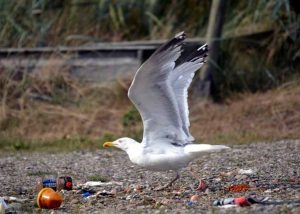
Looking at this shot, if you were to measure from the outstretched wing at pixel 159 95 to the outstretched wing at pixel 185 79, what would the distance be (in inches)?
3.7

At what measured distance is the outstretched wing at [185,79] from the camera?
8.94 metres

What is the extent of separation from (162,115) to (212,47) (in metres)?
6.16

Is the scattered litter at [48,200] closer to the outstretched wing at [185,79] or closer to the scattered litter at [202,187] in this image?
the scattered litter at [202,187]

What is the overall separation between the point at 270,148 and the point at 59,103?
426cm

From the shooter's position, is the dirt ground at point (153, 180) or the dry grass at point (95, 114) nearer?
A: the dirt ground at point (153, 180)

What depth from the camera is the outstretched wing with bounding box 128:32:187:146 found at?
27.5 ft

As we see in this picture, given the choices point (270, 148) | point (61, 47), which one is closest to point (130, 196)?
point (270, 148)

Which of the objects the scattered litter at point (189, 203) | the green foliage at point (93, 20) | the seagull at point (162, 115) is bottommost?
the scattered litter at point (189, 203)

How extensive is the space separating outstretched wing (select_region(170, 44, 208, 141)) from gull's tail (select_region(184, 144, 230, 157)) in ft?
1.13

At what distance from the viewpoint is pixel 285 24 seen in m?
15.4

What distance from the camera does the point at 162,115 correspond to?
8.73 m

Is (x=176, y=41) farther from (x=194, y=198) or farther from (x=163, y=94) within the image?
(x=194, y=198)

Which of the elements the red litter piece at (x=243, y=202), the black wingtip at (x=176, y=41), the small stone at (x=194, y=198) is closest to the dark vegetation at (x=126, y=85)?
the black wingtip at (x=176, y=41)

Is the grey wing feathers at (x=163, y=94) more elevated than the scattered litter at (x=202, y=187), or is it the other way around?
the grey wing feathers at (x=163, y=94)
